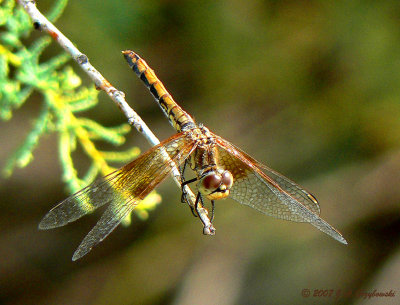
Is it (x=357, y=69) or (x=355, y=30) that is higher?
(x=355, y=30)

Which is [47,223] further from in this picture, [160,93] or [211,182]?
[160,93]

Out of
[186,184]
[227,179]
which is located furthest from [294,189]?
[186,184]

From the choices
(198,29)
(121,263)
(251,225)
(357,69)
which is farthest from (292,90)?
(121,263)

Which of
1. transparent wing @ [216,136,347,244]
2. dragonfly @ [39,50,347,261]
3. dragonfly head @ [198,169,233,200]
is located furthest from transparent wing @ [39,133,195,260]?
transparent wing @ [216,136,347,244]

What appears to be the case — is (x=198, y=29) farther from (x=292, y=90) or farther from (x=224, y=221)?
(x=224, y=221)

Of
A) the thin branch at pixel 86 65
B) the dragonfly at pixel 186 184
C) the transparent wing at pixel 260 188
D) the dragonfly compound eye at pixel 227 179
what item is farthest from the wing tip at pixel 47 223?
the transparent wing at pixel 260 188

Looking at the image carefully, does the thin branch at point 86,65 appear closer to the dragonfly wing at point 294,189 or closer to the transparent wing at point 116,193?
the transparent wing at point 116,193

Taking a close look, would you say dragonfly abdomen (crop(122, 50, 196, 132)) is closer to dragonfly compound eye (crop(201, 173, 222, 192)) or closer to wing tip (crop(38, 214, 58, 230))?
→ dragonfly compound eye (crop(201, 173, 222, 192))
